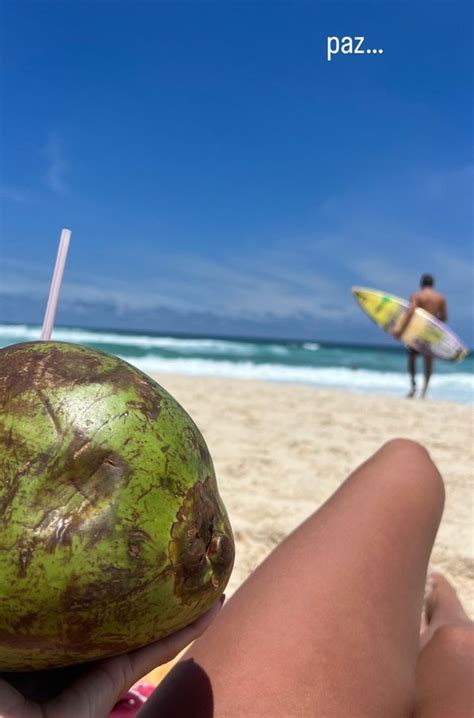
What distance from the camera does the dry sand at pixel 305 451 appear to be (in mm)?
3027

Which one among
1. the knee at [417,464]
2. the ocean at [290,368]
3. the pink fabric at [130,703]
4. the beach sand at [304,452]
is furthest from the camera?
the ocean at [290,368]

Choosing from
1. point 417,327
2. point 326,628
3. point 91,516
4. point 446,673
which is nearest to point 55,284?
point 91,516

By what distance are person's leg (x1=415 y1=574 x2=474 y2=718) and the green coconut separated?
22.2 inches

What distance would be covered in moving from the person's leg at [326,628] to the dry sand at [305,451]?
1141 mm

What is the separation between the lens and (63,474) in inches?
31.9

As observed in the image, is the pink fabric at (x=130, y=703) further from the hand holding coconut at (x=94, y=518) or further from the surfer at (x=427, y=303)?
the surfer at (x=427, y=303)

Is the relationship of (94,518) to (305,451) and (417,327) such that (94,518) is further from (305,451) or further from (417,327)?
(417,327)

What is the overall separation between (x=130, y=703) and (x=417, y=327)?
848 centimetres

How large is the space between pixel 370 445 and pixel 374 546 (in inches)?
146

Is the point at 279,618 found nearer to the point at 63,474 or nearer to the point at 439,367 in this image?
the point at 63,474

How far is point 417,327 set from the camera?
946 centimetres

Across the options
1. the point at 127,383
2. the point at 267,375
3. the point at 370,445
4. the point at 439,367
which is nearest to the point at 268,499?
the point at 370,445

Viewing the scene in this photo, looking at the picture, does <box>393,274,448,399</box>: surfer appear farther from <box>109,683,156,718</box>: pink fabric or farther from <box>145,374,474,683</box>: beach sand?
<box>109,683,156,718</box>: pink fabric

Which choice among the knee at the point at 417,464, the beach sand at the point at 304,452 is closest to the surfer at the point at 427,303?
the beach sand at the point at 304,452
